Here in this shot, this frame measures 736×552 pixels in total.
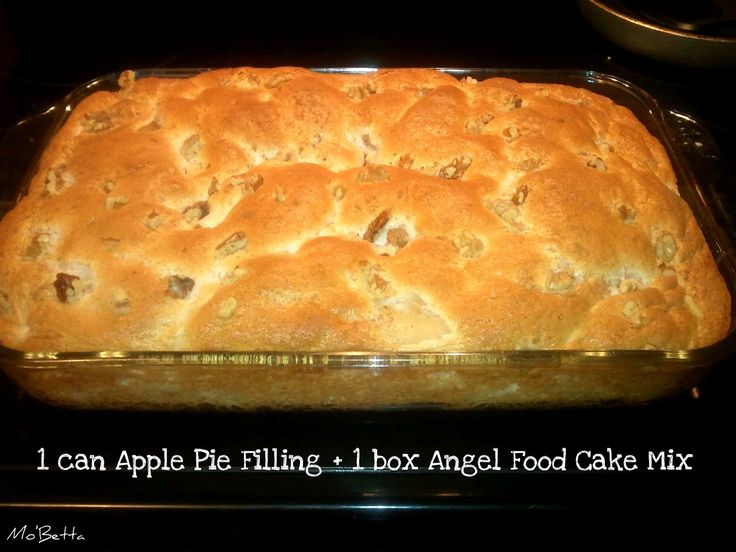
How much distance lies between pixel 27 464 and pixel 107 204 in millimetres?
574

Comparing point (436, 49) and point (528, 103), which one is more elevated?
point (436, 49)

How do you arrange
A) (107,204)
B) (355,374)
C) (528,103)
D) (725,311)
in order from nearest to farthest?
1. (355,374)
2. (725,311)
3. (107,204)
4. (528,103)

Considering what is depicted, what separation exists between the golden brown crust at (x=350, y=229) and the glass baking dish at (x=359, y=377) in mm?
60

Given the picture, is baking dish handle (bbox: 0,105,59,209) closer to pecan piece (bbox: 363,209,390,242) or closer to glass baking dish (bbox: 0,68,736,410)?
glass baking dish (bbox: 0,68,736,410)

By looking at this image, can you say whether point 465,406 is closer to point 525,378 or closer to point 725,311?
point 525,378

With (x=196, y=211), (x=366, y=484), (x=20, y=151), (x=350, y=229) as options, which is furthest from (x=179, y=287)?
(x=20, y=151)

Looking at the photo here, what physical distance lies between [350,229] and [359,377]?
1.16 ft

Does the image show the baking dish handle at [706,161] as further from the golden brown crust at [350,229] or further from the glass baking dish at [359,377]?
the glass baking dish at [359,377]

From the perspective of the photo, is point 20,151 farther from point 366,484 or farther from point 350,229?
point 366,484

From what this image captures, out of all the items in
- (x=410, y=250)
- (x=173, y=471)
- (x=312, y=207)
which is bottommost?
(x=173, y=471)

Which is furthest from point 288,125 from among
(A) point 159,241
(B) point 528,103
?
(B) point 528,103

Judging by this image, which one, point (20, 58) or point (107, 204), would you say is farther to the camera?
point (20, 58)

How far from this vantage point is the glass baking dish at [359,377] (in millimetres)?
1088

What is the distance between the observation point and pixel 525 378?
1.15 metres
